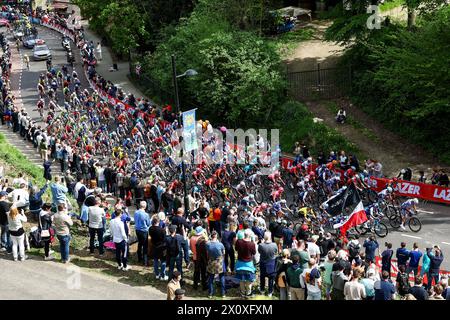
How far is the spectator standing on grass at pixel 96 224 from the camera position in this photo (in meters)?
17.1

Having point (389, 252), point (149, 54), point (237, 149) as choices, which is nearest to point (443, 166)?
point (237, 149)

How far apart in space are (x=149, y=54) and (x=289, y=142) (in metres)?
17.1

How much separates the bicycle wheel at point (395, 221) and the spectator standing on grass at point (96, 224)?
10104 millimetres

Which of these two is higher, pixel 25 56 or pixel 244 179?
pixel 25 56

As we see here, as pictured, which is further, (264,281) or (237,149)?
(237,149)

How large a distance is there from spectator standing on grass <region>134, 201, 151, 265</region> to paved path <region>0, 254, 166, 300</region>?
140 cm

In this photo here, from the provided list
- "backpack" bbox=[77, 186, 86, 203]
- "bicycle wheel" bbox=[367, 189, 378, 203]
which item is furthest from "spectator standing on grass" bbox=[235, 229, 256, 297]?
"bicycle wheel" bbox=[367, 189, 378, 203]

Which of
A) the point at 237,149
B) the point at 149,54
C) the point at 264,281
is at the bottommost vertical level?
the point at 264,281

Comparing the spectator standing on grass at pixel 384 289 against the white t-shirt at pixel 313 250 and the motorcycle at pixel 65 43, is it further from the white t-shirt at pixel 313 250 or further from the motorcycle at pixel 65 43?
the motorcycle at pixel 65 43

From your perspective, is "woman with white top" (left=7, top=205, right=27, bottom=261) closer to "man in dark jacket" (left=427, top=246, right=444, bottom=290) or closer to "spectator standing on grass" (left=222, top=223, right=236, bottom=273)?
"spectator standing on grass" (left=222, top=223, right=236, bottom=273)

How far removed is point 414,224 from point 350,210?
2.13m

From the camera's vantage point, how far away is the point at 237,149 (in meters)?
27.8

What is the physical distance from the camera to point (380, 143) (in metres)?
33.3
